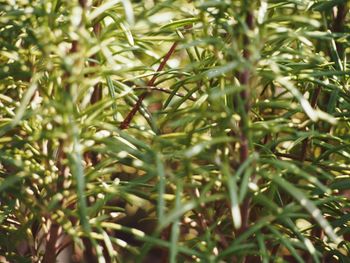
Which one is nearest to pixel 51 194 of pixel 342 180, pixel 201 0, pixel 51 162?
pixel 51 162

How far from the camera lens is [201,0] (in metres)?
0.68

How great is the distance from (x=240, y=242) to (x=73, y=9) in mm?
308

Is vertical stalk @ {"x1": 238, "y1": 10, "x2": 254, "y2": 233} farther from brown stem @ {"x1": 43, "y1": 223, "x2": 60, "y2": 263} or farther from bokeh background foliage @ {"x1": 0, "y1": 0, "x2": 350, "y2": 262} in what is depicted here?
brown stem @ {"x1": 43, "y1": 223, "x2": 60, "y2": 263}

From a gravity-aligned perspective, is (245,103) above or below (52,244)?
above

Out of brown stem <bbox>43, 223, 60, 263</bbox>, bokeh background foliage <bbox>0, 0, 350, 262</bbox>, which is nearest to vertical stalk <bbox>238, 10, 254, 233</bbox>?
bokeh background foliage <bbox>0, 0, 350, 262</bbox>

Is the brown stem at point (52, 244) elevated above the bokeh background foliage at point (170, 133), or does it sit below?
below

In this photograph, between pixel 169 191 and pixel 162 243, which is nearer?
pixel 162 243

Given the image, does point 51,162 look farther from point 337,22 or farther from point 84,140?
point 337,22

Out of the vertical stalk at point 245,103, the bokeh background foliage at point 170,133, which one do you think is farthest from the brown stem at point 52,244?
the vertical stalk at point 245,103

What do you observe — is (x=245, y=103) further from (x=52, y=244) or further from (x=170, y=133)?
(x=52, y=244)

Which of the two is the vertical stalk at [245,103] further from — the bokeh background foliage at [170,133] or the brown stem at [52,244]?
the brown stem at [52,244]

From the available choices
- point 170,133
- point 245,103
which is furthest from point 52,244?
point 245,103

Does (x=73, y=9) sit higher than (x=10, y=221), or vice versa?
(x=73, y=9)

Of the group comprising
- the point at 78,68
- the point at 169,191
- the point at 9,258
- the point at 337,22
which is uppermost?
the point at 78,68
